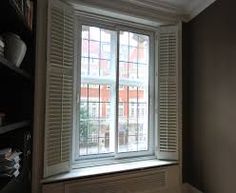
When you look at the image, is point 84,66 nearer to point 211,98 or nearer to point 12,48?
point 12,48

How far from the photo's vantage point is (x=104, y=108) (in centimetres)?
273

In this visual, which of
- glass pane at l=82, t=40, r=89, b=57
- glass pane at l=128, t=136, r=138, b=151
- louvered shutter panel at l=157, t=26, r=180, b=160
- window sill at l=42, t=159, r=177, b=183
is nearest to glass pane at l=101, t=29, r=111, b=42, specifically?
glass pane at l=82, t=40, r=89, b=57

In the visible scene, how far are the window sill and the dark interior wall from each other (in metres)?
0.40

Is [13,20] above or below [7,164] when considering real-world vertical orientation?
above

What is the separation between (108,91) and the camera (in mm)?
2764

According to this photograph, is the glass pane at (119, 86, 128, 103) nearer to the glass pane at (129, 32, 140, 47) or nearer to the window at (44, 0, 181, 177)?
the window at (44, 0, 181, 177)

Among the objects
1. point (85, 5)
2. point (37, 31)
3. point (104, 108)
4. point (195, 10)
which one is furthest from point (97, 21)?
point (195, 10)

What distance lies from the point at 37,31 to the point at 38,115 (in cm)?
83

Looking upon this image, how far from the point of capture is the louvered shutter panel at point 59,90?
2.18m

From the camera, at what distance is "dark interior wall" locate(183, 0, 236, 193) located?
2.35 metres

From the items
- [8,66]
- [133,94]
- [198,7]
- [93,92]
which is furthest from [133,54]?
[8,66]

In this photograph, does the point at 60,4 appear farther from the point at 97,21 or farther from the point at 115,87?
the point at 115,87

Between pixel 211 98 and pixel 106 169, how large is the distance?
1497mm

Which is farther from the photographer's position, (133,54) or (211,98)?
(133,54)
